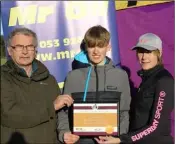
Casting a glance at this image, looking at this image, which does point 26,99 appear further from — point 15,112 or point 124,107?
point 124,107

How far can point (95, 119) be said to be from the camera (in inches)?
111

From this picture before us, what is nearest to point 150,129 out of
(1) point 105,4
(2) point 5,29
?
(1) point 105,4

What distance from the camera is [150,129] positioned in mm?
2750

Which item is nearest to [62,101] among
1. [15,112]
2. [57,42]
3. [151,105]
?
[15,112]

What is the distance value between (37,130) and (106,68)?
2.62ft

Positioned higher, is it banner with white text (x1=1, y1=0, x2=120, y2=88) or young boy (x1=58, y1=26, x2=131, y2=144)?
banner with white text (x1=1, y1=0, x2=120, y2=88)

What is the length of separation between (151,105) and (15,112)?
1106 mm

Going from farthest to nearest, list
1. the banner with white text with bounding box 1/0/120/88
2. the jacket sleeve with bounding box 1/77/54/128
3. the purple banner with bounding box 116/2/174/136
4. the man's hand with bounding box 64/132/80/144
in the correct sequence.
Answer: the purple banner with bounding box 116/2/174/136, the banner with white text with bounding box 1/0/120/88, the man's hand with bounding box 64/132/80/144, the jacket sleeve with bounding box 1/77/54/128

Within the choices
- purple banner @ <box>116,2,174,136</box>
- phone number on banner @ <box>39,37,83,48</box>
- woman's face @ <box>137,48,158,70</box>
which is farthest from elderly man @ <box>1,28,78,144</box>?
purple banner @ <box>116,2,174,136</box>

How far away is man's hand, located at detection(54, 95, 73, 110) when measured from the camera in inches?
109

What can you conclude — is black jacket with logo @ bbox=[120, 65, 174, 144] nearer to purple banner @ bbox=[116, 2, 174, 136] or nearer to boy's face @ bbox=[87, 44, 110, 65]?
boy's face @ bbox=[87, 44, 110, 65]

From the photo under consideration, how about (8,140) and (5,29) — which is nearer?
(8,140)

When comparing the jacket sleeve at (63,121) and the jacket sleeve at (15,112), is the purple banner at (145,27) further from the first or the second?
the jacket sleeve at (15,112)

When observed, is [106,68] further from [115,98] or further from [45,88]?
[45,88]
